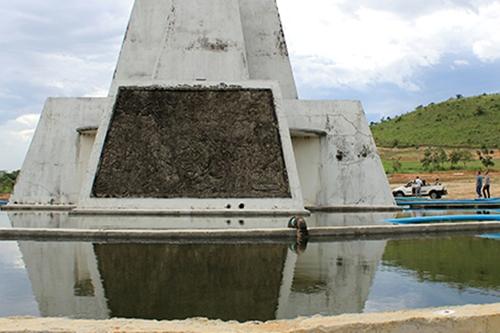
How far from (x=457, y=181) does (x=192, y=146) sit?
2111cm

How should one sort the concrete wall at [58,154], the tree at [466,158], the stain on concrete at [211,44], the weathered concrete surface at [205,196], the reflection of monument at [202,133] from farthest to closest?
the tree at [466,158] < the concrete wall at [58,154] < the stain on concrete at [211,44] < the reflection of monument at [202,133] < the weathered concrete surface at [205,196]

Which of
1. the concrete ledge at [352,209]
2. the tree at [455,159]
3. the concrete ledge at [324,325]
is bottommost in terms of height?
the concrete ledge at [324,325]

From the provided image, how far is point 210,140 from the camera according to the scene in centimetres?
1223

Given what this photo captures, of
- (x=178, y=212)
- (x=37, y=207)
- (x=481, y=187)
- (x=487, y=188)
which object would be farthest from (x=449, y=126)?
(x=178, y=212)

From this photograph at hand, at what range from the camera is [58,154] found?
14469mm

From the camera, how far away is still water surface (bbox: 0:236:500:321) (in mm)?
4363

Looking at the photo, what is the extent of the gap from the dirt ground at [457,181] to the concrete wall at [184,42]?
12.1 m

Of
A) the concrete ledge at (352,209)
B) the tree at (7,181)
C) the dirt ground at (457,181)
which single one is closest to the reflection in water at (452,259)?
the concrete ledge at (352,209)

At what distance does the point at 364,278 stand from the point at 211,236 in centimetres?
254

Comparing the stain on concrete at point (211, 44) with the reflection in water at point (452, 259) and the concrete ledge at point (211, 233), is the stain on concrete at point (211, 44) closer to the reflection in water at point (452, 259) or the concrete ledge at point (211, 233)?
the concrete ledge at point (211, 233)

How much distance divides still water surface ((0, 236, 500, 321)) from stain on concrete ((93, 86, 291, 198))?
4331 millimetres

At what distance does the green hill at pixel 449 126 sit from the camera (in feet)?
148

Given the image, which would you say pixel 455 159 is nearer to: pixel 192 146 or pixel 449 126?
pixel 449 126

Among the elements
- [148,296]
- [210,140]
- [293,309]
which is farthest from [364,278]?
[210,140]
